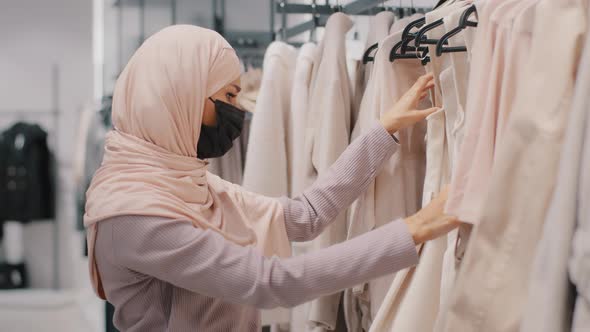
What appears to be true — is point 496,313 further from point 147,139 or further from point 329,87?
point 329,87

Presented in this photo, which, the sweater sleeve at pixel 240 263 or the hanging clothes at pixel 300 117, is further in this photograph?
the hanging clothes at pixel 300 117

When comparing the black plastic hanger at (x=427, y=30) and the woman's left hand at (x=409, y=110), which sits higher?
the black plastic hanger at (x=427, y=30)

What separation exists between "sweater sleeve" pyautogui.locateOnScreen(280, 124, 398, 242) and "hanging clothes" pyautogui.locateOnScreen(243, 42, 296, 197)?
1.17ft

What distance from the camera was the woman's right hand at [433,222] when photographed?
1.22m

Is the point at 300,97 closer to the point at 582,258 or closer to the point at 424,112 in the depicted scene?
the point at 424,112

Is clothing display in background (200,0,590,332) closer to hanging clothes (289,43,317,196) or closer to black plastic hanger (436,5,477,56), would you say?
black plastic hanger (436,5,477,56)

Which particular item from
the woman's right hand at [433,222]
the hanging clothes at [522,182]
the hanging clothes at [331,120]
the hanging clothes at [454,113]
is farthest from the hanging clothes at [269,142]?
the hanging clothes at [522,182]

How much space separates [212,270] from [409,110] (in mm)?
565

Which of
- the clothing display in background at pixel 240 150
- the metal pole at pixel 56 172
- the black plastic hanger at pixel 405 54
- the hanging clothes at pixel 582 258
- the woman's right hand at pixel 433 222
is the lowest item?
the metal pole at pixel 56 172

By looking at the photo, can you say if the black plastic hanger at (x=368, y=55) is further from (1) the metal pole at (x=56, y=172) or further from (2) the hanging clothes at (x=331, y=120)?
(1) the metal pole at (x=56, y=172)

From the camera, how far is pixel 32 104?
20.0 ft

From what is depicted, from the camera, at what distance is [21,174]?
578 cm

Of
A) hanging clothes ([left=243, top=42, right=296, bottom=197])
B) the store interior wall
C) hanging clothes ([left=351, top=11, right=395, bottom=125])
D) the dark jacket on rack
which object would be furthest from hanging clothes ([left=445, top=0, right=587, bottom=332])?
the store interior wall

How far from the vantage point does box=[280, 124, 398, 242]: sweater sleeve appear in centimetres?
166
